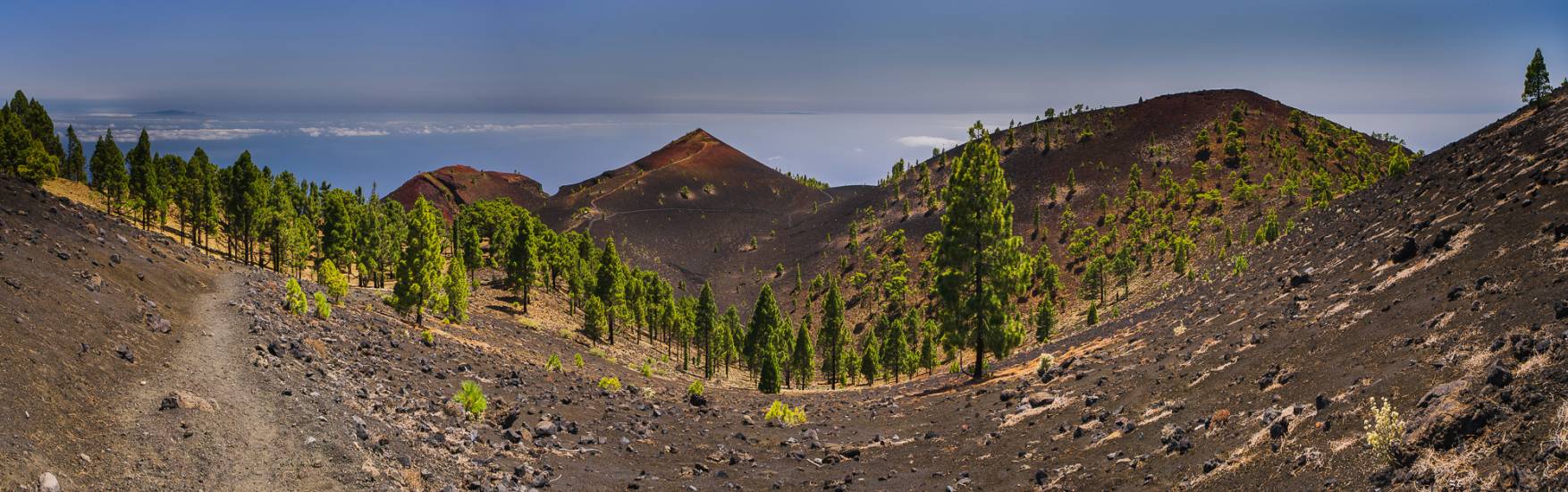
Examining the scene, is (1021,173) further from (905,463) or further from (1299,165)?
(905,463)

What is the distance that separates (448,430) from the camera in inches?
763

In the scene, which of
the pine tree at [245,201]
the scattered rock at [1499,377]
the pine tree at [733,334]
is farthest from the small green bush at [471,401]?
the pine tree at [733,334]

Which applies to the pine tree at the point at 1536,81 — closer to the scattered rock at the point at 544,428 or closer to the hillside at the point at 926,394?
the hillside at the point at 926,394

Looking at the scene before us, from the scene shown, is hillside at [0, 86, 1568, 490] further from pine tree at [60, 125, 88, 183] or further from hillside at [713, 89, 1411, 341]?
pine tree at [60, 125, 88, 183]

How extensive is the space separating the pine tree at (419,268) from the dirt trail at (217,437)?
2360 cm

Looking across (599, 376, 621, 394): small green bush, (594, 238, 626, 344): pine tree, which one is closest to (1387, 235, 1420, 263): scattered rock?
(599, 376, 621, 394): small green bush

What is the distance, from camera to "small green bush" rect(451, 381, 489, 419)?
21203mm

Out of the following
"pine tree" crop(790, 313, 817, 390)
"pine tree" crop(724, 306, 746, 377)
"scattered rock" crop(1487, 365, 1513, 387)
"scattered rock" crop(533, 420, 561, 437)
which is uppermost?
"scattered rock" crop(1487, 365, 1513, 387)

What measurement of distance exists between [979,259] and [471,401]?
22.1m

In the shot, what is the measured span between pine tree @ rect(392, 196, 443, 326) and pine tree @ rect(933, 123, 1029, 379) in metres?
28.8

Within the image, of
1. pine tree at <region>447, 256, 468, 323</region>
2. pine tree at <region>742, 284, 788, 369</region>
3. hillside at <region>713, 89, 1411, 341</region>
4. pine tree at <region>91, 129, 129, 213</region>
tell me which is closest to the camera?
pine tree at <region>447, 256, 468, 323</region>

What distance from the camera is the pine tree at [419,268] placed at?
44.5 meters

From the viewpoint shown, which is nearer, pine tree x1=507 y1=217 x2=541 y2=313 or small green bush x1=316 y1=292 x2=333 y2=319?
small green bush x1=316 y1=292 x2=333 y2=319

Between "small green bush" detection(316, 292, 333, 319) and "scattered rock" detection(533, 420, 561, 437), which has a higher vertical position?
"small green bush" detection(316, 292, 333, 319)
